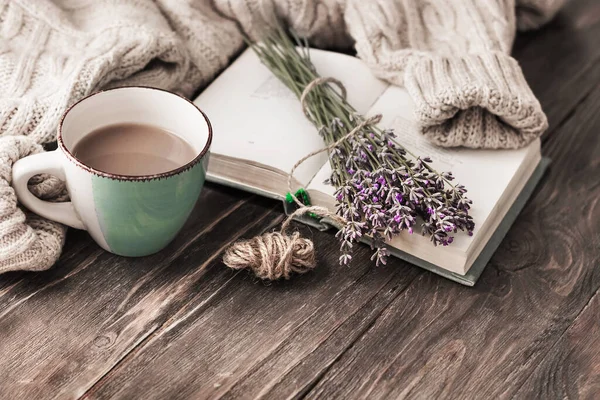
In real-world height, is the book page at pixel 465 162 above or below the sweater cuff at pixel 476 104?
below

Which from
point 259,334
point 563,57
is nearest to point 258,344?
point 259,334

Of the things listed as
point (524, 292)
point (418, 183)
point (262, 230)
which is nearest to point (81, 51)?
point (262, 230)

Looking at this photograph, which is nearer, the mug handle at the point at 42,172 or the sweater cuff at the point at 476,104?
the mug handle at the point at 42,172

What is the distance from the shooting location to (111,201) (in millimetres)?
721

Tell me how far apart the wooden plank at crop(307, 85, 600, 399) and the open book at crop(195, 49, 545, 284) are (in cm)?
3

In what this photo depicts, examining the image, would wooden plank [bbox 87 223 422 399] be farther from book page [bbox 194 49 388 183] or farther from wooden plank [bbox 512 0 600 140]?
wooden plank [bbox 512 0 600 140]

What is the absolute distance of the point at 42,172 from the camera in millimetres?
747

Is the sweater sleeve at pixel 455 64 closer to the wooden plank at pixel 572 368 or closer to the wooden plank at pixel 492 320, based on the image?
the wooden plank at pixel 492 320

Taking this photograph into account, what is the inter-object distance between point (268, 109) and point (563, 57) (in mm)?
530

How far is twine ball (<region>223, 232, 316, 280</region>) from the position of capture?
31.0 inches

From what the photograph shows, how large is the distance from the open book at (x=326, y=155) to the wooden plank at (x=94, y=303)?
7 centimetres

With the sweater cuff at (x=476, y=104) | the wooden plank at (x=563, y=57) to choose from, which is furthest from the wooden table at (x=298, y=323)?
the wooden plank at (x=563, y=57)

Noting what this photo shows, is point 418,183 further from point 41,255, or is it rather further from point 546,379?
point 41,255

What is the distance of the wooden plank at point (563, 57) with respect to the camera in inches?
42.8
